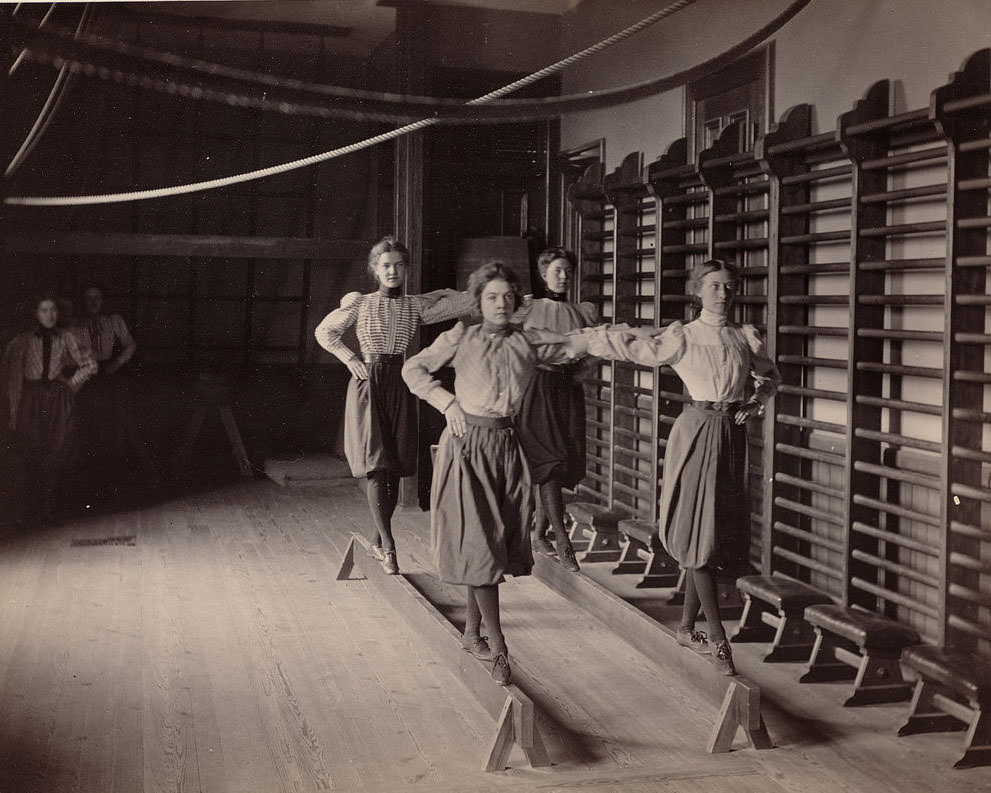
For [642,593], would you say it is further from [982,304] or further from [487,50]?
[487,50]

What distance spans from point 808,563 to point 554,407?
163 centimetres

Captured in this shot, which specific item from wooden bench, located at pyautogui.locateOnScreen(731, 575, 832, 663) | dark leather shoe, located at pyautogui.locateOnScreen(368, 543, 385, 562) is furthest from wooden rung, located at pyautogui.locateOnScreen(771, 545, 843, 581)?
dark leather shoe, located at pyautogui.locateOnScreen(368, 543, 385, 562)

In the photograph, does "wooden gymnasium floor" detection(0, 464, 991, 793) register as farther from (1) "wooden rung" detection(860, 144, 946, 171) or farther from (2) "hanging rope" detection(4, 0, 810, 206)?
(1) "wooden rung" detection(860, 144, 946, 171)

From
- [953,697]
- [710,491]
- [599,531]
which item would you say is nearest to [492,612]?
[710,491]

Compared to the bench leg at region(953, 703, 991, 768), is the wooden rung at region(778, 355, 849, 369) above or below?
above

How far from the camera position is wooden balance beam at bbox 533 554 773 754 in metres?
3.81

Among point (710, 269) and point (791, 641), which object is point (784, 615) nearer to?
point (791, 641)

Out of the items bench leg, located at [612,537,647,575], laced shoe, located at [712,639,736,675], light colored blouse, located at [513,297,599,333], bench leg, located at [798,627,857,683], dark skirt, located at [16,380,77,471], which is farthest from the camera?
dark skirt, located at [16,380,77,471]

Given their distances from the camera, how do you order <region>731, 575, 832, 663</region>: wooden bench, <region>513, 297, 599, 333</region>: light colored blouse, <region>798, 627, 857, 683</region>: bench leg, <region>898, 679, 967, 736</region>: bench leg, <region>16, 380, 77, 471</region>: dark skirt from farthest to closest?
<region>16, 380, 77, 471</region>: dark skirt, <region>513, 297, 599, 333</region>: light colored blouse, <region>731, 575, 832, 663</region>: wooden bench, <region>798, 627, 857, 683</region>: bench leg, <region>898, 679, 967, 736</region>: bench leg

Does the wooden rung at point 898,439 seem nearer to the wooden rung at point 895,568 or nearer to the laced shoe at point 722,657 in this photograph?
the wooden rung at point 895,568

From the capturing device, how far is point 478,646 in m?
4.42

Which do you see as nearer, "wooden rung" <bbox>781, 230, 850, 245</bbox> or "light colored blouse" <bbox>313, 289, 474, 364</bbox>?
"wooden rung" <bbox>781, 230, 850, 245</bbox>

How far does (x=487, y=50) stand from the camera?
887 cm

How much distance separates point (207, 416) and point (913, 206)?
742 centimetres
